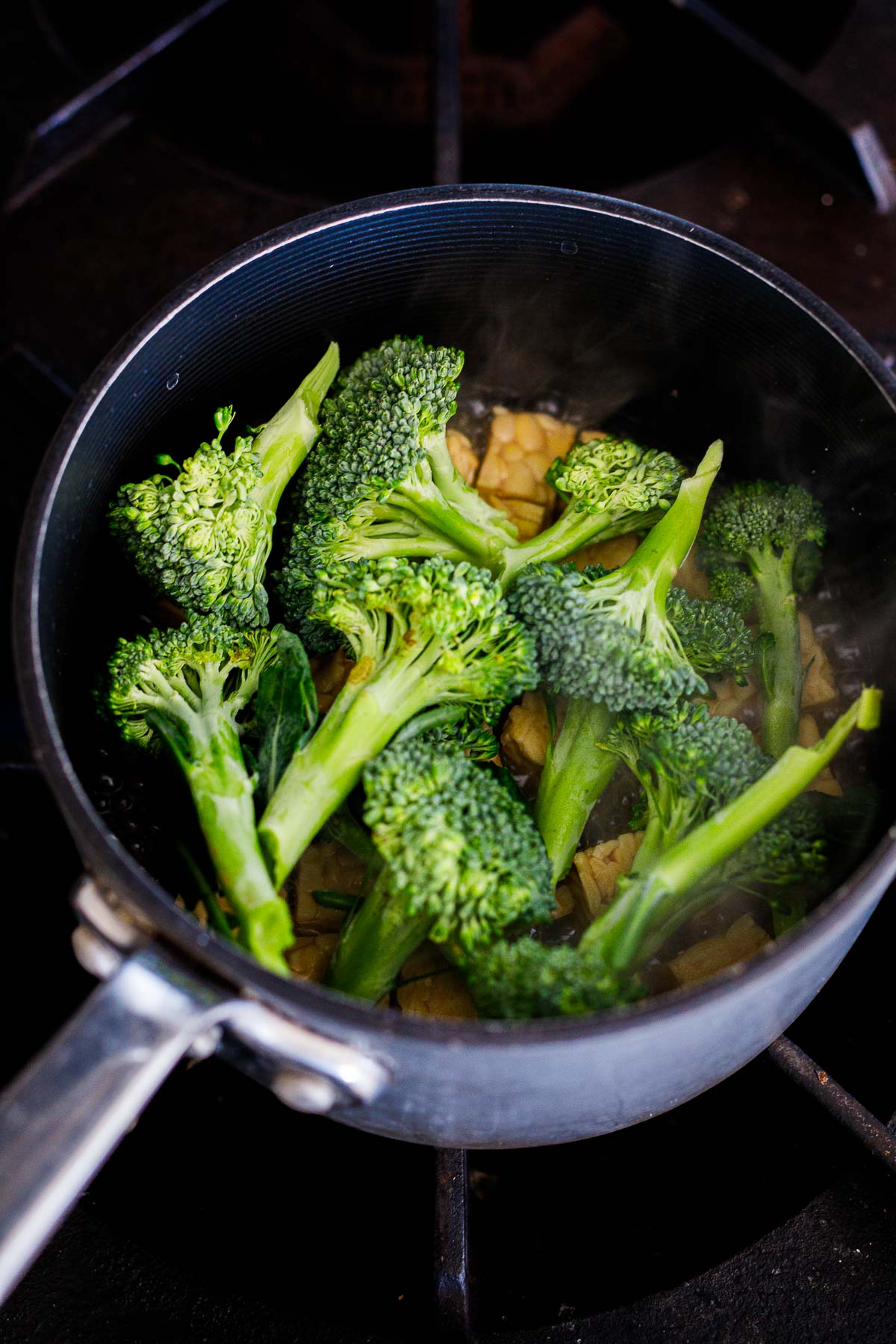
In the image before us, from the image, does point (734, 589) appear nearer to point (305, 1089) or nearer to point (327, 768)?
point (327, 768)

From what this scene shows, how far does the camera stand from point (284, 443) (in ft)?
4.33

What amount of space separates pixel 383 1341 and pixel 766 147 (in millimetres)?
2162

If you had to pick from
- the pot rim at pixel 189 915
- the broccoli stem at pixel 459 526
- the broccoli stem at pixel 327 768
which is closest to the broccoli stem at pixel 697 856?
the pot rim at pixel 189 915

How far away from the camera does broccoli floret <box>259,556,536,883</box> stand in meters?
1.10

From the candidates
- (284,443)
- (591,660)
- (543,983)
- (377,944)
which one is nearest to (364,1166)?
(377,944)

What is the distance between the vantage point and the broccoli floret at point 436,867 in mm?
1037

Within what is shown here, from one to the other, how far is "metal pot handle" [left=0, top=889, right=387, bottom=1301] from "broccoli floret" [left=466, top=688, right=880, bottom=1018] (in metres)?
0.20

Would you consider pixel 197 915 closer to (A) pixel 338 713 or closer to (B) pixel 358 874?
(B) pixel 358 874

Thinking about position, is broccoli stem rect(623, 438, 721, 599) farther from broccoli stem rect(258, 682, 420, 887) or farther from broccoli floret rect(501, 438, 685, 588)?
broccoli stem rect(258, 682, 420, 887)

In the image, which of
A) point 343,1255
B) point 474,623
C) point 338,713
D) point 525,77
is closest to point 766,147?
point 525,77

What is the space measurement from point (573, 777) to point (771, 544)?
48 centimetres

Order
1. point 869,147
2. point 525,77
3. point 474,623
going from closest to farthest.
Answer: point 474,623 → point 869,147 → point 525,77

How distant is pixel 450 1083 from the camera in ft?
2.91

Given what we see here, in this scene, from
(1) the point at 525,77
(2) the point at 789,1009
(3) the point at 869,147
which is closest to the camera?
(2) the point at 789,1009
